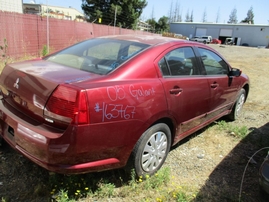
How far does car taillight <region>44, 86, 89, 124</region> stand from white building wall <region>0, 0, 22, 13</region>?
42.8 ft

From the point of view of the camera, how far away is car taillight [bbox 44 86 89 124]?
1941 mm

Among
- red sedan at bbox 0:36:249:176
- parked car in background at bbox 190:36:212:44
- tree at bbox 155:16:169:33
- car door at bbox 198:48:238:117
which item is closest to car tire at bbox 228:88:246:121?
car door at bbox 198:48:238:117

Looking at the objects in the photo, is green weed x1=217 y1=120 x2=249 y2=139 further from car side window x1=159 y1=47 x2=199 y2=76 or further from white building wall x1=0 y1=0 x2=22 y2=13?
white building wall x1=0 y1=0 x2=22 y2=13

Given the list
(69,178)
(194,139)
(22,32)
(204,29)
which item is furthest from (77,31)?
(204,29)

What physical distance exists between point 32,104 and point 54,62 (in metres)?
0.81

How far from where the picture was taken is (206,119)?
3.68m

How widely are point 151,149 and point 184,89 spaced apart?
0.84 metres

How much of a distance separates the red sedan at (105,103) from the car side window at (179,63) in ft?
0.04

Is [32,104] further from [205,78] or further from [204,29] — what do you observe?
[204,29]

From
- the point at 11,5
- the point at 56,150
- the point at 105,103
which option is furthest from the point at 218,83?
the point at 11,5

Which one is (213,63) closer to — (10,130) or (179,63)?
(179,63)

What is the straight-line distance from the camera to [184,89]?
2.92m

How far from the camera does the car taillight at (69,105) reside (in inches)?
76.4

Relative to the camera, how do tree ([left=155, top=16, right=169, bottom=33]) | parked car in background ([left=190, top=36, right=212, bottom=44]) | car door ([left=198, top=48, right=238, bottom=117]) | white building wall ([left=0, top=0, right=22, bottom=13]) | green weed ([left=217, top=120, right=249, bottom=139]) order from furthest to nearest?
tree ([left=155, top=16, right=169, bottom=33])
parked car in background ([left=190, top=36, right=212, bottom=44])
white building wall ([left=0, top=0, right=22, bottom=13])
green weed ([left=217, top=120, right=249, bottom=139])
car door ([left=198, top=48, right=238, bottom=117])
